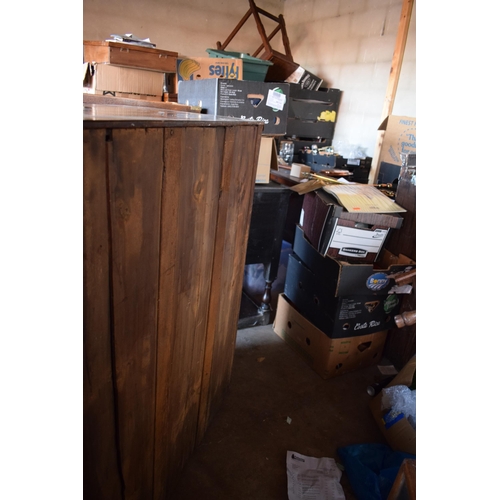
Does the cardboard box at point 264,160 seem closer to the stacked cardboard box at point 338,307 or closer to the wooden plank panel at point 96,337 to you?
the stacked cardboard box at point 338,307

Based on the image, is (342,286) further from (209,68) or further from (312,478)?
(209,68)

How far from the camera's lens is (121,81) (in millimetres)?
3057

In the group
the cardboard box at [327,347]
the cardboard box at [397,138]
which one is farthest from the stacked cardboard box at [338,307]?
the cardboard box at [397,138]

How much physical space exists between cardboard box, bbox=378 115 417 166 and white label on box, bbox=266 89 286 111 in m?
1.17

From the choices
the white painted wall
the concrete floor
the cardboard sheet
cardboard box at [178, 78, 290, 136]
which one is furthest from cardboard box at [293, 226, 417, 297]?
the white painted wall

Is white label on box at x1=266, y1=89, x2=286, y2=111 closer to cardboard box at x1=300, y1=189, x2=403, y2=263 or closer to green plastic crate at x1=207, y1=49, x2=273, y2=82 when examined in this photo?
cardboard box at x1=300, y1=189, x2=403, y2=263

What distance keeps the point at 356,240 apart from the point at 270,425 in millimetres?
1028

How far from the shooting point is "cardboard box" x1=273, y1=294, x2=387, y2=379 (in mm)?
2094

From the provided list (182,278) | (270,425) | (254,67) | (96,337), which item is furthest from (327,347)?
(254,67)

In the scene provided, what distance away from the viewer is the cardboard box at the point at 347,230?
6.47 ft

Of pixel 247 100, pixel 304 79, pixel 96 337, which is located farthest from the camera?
pixel 304 79
